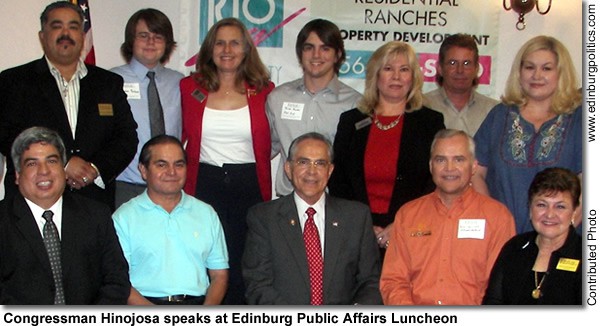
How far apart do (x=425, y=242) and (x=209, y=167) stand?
144cm

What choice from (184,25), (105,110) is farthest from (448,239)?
(184,25)

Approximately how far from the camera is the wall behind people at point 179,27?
583 cm

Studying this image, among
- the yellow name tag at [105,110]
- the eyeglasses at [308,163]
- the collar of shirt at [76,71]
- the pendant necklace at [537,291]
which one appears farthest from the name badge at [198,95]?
the pendant necklace at [537,291]

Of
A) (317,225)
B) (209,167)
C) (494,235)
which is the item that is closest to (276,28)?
(209,167)

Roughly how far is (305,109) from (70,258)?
5.79 ft

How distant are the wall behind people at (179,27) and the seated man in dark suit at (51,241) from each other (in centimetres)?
226

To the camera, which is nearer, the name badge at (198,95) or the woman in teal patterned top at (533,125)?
the woman in teal patterned top at (533,125)

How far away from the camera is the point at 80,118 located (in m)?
4.46

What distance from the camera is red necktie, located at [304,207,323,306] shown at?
401 cm

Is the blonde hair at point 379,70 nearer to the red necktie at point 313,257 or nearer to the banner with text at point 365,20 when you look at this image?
the red necktie at point 313,257

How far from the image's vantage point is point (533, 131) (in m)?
4.23

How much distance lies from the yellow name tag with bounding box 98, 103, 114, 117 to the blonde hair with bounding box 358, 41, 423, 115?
147 centimetres

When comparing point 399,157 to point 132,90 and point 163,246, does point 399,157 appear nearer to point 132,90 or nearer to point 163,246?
point 163,246

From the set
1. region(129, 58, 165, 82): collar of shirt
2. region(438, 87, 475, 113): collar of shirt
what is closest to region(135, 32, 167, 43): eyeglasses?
region(129, 58, 165, 82): collar of shirt
